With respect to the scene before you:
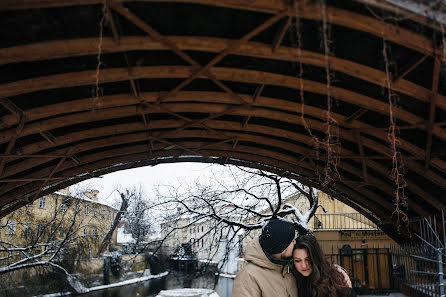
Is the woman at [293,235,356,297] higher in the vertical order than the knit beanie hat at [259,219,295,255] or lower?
lower

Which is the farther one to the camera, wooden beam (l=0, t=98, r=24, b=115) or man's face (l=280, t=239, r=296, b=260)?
A: wooden beam (l=0, t=98, r=24, b=115)

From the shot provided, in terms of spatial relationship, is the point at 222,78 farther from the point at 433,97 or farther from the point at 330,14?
the point at 433,97

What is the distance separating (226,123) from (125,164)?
455 cm

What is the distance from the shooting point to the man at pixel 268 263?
311cm

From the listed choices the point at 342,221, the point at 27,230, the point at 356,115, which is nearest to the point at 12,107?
the point at 356,115

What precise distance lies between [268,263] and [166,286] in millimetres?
39953

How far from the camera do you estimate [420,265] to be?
12.7 metres

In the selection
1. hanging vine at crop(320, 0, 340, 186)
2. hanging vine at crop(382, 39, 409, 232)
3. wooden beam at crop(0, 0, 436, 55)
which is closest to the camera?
hanging vine at crop(320, 0, 340, 186)

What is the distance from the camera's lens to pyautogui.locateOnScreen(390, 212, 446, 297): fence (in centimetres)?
1089

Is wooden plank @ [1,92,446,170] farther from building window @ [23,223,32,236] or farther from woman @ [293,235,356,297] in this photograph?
building window @ [23,223,32,236]

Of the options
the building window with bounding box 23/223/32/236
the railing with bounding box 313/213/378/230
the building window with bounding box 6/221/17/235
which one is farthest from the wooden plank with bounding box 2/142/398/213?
the building window with bounding box 23/223/32/236

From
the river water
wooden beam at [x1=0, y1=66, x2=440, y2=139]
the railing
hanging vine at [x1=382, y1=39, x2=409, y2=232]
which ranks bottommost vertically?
the river water

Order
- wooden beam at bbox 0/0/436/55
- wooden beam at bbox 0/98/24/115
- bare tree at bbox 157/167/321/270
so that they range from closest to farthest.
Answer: wooden beam at bbox 0/0/436/55
wooden beam at bbox 0/98/24/115
bare tree at bbox 157/167/321/270

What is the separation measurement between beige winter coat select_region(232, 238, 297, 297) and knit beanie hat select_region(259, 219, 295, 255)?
0.30 ft
